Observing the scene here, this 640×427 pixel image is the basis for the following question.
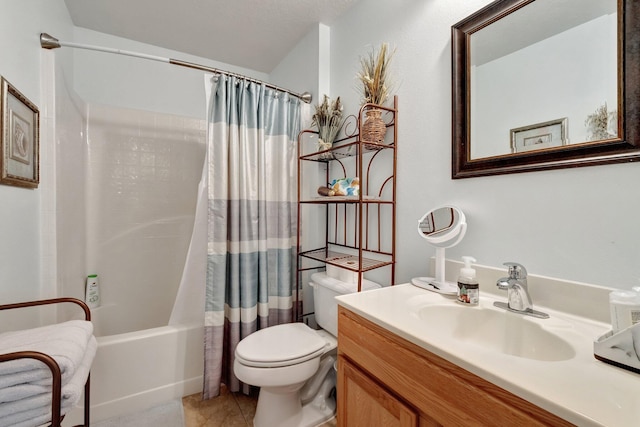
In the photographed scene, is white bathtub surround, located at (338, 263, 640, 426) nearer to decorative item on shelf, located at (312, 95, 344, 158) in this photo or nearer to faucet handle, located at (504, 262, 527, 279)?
faucet handle, located at (504, 262, 527, 279)

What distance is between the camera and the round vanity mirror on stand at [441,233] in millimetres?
1023

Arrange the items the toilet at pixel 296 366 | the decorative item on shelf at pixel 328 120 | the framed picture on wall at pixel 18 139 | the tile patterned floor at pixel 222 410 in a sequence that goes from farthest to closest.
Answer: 1. the decorative item on shelf at pixel 328 120
2. the tile patterned floor at pixel 222 410
3. the toilet at pixel 296 366
4. the framed picture on wall at pixel 18 139

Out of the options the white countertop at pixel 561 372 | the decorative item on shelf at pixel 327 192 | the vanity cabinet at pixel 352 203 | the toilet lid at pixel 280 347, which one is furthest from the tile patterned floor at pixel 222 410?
the decorative item on shelf at pixel 327 192

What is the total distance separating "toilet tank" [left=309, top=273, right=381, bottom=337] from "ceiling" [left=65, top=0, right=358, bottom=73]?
5.42 feet

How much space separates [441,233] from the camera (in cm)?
110

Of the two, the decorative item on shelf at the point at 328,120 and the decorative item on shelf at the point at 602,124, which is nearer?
the decorative item on shelf at the point at 602,124

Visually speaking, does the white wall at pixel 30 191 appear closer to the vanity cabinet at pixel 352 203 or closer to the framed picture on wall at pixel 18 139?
the framed picture on wall at pixel 18 139

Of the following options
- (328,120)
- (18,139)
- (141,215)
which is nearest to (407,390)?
(328,120)

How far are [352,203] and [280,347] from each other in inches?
33.5

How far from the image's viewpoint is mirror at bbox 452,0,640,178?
2.36ft

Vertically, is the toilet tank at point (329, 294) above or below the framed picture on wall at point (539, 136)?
below

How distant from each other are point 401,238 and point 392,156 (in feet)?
1.40

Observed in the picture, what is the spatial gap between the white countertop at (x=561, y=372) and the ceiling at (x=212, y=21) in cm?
182

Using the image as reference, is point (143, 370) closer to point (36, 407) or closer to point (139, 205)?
point (36, 407)
